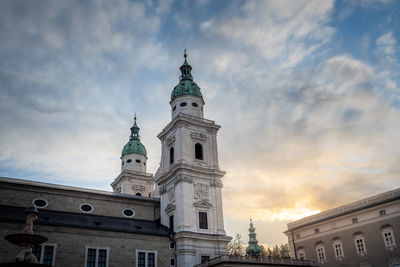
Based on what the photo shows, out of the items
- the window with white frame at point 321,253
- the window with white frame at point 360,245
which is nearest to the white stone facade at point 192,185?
the window with white frame at point 321,253

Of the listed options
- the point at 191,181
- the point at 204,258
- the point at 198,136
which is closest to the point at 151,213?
the point at 191,181

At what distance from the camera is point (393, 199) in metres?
39.2

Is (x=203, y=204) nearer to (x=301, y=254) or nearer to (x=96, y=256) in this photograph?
(x=96, y=256)

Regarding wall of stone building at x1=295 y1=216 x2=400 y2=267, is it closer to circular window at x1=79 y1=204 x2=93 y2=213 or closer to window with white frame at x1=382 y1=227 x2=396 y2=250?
window with white frame at x1=382 y1=227 x2=396 y2=250

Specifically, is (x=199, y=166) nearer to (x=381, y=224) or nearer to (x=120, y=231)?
Result: (x=120, y=231)

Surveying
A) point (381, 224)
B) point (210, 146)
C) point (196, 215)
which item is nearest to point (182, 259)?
point (196, 215)

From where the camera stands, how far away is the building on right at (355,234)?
3912 cm

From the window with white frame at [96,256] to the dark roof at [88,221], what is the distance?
199 centimetres

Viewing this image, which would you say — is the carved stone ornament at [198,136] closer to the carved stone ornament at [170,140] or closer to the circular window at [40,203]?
the carved stone ornament at [170,140]

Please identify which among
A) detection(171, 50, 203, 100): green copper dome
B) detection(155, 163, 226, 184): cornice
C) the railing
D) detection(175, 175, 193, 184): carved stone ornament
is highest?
detection(171, 50, 203, 100): green copper dome

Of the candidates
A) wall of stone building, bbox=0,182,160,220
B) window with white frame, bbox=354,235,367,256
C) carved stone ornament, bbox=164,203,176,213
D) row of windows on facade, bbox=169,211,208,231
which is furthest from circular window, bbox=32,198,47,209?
window with white frame, bbox=354,235,367,256

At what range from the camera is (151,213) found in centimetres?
4631

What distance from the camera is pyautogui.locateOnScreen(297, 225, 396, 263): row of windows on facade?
128 feet

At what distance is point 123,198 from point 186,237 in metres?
10.0
